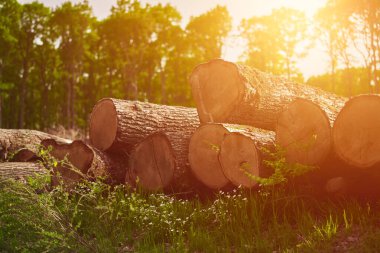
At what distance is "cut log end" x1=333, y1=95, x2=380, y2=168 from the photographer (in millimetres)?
4836

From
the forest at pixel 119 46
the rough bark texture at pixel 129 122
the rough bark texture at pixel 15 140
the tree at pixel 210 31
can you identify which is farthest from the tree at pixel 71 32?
the rough bark texture at pixel 129 122

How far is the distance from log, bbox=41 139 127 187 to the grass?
1.39 m

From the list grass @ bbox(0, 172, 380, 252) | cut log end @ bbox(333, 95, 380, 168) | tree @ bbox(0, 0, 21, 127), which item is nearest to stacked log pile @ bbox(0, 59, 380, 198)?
cut log end @ bbox(333, 95, 380, 168)

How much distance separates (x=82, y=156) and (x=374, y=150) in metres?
4.24

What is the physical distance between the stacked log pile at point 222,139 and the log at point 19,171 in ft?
0.09

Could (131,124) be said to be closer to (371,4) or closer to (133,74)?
(371,4)

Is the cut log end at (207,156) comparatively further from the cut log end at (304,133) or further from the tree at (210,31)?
the tree at (210,31)

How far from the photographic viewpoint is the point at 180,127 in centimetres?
816

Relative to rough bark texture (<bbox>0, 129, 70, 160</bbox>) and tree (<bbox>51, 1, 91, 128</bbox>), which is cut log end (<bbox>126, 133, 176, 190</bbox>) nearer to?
rough bark texture (<bbox>0, 129, 70, 160</bbox>)

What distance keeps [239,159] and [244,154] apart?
11 centimetres

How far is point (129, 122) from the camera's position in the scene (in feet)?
25.7

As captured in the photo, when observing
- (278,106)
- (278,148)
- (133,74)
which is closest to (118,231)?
(278,148)

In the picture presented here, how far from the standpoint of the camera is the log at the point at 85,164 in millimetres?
7082

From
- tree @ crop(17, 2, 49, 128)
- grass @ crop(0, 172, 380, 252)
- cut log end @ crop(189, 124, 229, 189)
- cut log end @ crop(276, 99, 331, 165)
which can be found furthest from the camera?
tree @ crop(17, 2, 49, 128)
